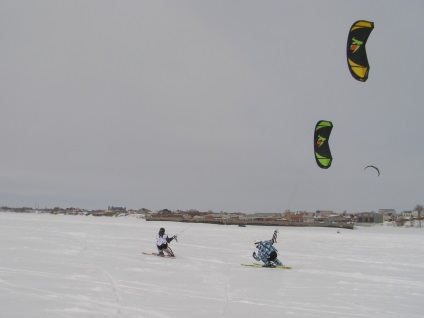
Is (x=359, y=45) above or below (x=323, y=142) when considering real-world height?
above

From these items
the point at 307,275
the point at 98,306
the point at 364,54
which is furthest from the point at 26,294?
the point at 364,54

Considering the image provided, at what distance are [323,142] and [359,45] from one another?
270 cm

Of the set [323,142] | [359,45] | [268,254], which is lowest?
[268,254]

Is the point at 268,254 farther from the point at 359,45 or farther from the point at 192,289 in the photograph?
the point at 359,45

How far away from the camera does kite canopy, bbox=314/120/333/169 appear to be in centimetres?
1191

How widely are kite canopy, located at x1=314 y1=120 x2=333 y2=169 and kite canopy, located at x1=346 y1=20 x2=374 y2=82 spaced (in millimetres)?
2091

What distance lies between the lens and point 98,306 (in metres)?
6.33

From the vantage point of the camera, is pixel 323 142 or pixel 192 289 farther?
pixel 323 142

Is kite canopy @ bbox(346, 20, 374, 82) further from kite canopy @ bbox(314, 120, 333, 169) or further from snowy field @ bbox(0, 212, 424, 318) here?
snowy field @ bbox(0, 212, 424, 318)

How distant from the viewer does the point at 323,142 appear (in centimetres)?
1203

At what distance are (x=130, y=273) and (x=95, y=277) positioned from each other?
1117 millimetres

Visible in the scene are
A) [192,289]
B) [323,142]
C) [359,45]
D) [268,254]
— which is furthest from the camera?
[268,254]

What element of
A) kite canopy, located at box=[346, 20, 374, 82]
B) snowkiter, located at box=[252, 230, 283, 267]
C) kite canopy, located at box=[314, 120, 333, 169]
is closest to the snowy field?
snowkiter, located at box=[252, 230, 283, 267]

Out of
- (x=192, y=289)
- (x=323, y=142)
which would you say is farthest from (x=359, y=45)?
(x=192, y=289)
